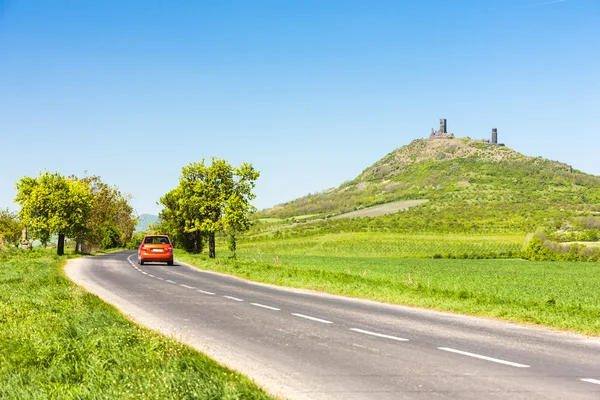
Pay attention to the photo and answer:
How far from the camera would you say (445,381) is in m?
7.43

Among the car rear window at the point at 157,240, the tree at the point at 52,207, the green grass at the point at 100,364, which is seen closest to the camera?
the green grass at the point at 100,364

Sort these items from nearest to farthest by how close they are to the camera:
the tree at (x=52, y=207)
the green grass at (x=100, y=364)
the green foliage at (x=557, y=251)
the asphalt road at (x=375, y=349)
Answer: the green grass at (x=100, y=364)
the asphalt road at (x=375, y=349)
the tree at (x=52, y=207)
the green foliage at (x=557, y=251)

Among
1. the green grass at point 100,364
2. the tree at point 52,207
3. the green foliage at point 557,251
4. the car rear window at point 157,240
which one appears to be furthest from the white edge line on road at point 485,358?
the green foliage at point 557,251

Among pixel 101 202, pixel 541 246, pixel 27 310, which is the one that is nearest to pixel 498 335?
pixel 27 310

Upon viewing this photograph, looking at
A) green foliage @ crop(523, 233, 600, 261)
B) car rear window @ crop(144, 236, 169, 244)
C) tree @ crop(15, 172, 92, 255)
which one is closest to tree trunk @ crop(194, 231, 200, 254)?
tree @ crop(15, 172, 92, 255)

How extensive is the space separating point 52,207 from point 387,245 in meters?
70.4

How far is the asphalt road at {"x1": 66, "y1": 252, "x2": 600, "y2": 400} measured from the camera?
7.14 metres

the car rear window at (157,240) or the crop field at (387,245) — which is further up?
the car rear window at (157,240)

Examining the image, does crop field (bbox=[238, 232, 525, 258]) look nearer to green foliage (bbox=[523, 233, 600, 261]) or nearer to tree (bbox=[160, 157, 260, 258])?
green foliage (bbox=[523, 233, 600, 261])

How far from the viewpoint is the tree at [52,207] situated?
196ft

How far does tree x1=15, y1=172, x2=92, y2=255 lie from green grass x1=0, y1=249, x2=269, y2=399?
5114 centimetres

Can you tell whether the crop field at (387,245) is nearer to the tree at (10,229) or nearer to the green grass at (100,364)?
the tree at (10,229)

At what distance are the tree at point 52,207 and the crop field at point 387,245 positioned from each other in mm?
49408

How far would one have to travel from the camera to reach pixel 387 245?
116m
